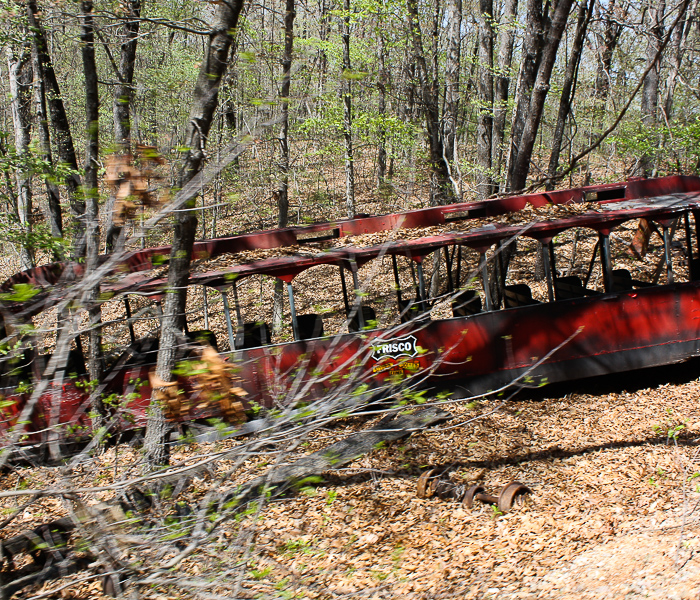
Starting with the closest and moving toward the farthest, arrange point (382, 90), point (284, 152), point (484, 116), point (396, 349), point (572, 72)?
point (396, 349) < point (572, 72) < point (284, 152) < point (382, 90) < point (484, 116)

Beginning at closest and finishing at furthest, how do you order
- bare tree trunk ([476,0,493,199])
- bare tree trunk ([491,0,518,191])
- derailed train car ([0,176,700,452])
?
derailed train car ([0,176,700,452]) → bare tree trunk ([491,0,518,191]) → bare tree trunk ([476,0,493,199])

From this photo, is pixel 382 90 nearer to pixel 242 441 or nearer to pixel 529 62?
pixel 529 62

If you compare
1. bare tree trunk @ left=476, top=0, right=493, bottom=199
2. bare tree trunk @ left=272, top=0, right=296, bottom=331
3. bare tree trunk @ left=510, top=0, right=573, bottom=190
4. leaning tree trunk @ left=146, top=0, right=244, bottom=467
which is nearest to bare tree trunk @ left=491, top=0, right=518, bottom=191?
Answer: bare tree trunk @ left=476, top=0, right=493, bottom=199

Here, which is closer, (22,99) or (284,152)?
(284,152)

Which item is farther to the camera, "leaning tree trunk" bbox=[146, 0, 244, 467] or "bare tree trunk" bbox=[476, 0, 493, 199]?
"bare tree trunk" bbox=[476, 0, 493, 199]

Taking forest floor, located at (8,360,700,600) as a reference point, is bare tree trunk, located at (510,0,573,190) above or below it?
above

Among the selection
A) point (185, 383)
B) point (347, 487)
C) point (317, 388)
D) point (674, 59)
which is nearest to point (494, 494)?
point (347, 487)

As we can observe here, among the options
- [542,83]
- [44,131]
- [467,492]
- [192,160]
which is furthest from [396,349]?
[44,131]

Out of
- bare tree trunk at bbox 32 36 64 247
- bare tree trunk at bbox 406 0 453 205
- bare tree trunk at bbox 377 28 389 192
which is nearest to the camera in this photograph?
bare tree trunk at bbox 32 36 64 247

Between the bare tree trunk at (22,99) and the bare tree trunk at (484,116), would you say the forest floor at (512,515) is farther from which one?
the bare tree trunk at (22,99)

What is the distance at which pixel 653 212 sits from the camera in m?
8.01

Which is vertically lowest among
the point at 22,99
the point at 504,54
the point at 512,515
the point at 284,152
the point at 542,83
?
the point at 512,515

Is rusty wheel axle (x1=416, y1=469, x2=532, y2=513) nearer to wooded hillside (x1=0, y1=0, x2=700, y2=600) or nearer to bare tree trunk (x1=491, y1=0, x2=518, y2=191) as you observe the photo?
wooded hillside (x1=0, y1=0, x2=700, y2=600)

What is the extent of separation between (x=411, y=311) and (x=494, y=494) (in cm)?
311
